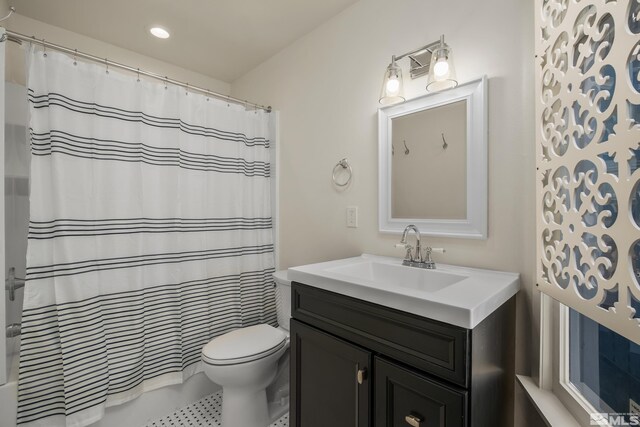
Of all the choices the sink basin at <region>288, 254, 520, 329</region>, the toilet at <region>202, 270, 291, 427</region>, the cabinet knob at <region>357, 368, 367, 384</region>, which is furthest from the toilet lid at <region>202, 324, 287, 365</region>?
the cabinet knob at <region>357, 368, 367, 384</region>

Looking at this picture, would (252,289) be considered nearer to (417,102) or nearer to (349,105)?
(349,105)

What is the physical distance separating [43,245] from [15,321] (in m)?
0.50

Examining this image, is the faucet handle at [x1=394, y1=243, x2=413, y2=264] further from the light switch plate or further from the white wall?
the light switch plate

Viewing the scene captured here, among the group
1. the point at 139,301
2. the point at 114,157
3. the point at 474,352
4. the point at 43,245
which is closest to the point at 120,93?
the point at 114,157

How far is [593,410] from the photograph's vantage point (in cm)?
82

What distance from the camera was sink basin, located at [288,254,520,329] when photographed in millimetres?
840

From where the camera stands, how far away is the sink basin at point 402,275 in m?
1.26

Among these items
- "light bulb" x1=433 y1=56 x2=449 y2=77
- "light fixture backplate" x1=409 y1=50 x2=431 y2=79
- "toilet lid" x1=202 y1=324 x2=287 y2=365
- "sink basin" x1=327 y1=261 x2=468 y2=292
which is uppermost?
"light fixture backplate" x1=409 y1=50 x2=431 y2=79

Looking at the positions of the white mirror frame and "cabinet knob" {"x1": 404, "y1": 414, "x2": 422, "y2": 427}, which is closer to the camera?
"cabinet knob" {"x1": 404, "y1": 414, "x2": 422, "y2": 427}

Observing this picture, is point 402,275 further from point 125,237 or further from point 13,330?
point 13,330

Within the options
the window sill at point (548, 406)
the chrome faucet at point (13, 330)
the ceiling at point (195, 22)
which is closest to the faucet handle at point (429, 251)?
the window sill at point (548, 406)

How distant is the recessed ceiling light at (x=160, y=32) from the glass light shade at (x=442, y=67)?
186 centimetres

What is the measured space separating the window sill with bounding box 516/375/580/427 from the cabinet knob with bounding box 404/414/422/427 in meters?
0.39

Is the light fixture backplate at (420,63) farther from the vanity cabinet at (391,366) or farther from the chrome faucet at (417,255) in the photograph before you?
the vanity cabinet at (391,366)
